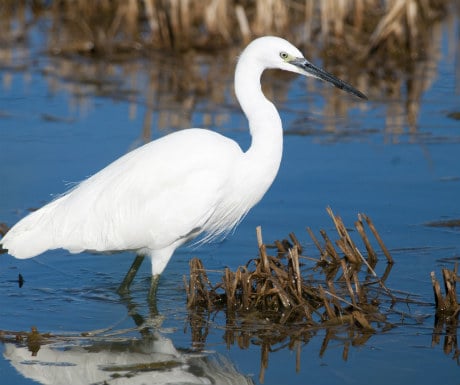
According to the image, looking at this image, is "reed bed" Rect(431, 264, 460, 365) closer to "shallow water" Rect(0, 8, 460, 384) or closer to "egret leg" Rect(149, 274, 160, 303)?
"shallow water" Rect(0, 8, 460, 384)

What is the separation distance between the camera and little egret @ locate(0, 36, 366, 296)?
18.3 ft

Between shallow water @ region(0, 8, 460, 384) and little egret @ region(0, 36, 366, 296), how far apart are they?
0.38 meters

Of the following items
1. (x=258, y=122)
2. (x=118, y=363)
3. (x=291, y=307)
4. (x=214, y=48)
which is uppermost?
(x=214, y=48)

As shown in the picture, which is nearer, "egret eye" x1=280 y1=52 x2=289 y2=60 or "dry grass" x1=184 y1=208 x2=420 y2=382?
"dry grass" x1=184 y1=208 x2=420 y2=382

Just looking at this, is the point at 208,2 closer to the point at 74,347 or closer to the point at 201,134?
the point at 201,134

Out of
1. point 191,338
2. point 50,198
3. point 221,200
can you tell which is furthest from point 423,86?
point 191,338

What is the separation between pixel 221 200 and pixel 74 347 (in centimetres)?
126

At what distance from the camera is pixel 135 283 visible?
6293 mm

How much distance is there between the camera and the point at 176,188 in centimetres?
562

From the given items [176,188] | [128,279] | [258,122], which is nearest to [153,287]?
[128,279]

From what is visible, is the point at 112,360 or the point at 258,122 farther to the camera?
the point at 258,122

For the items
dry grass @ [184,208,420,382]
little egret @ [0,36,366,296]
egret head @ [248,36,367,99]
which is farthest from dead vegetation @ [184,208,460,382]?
egret head @ [248,36,367,99]

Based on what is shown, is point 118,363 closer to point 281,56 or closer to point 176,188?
point 176,188

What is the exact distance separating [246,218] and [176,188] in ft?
5.71
